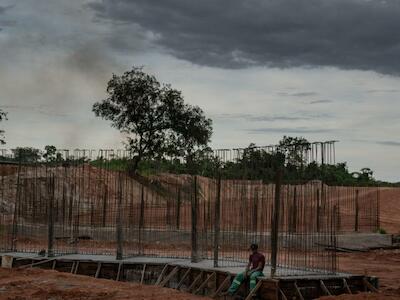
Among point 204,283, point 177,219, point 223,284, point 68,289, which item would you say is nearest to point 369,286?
point 223,284

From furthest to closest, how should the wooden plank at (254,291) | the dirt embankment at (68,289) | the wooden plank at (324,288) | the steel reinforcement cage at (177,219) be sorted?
the steel reinforcement cage at (177,219)
the dirt embankment at (68,289)
the wooden plank at (324,288)
the wooden plank at (254,291)

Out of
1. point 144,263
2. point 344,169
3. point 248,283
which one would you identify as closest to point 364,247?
point 144,263

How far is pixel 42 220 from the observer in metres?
24.0

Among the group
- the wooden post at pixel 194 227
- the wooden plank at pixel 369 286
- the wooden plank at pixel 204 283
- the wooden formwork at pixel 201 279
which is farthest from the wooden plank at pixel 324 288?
the wooden post at pixel 194 227

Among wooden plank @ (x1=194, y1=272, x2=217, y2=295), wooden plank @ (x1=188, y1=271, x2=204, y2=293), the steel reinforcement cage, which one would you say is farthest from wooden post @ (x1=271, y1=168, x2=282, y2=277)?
wooden plank @ (x1=188, y1=271, x2=204, y2=293)

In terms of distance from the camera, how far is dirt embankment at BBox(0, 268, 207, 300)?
593 inches

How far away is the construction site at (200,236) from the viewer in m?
14.5

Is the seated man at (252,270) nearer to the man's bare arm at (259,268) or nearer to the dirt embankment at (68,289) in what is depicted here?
the man's bare arm at (259,268)

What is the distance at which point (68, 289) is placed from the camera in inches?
627

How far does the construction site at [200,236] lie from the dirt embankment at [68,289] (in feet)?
1.60

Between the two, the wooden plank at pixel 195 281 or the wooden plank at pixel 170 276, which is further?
the wooden plank at pixel 170 276

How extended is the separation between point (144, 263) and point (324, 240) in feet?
16.4

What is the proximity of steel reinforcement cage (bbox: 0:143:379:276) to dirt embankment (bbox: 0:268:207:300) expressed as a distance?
5.36 feet

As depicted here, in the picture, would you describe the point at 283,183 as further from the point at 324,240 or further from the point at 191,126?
the point at 191,126
